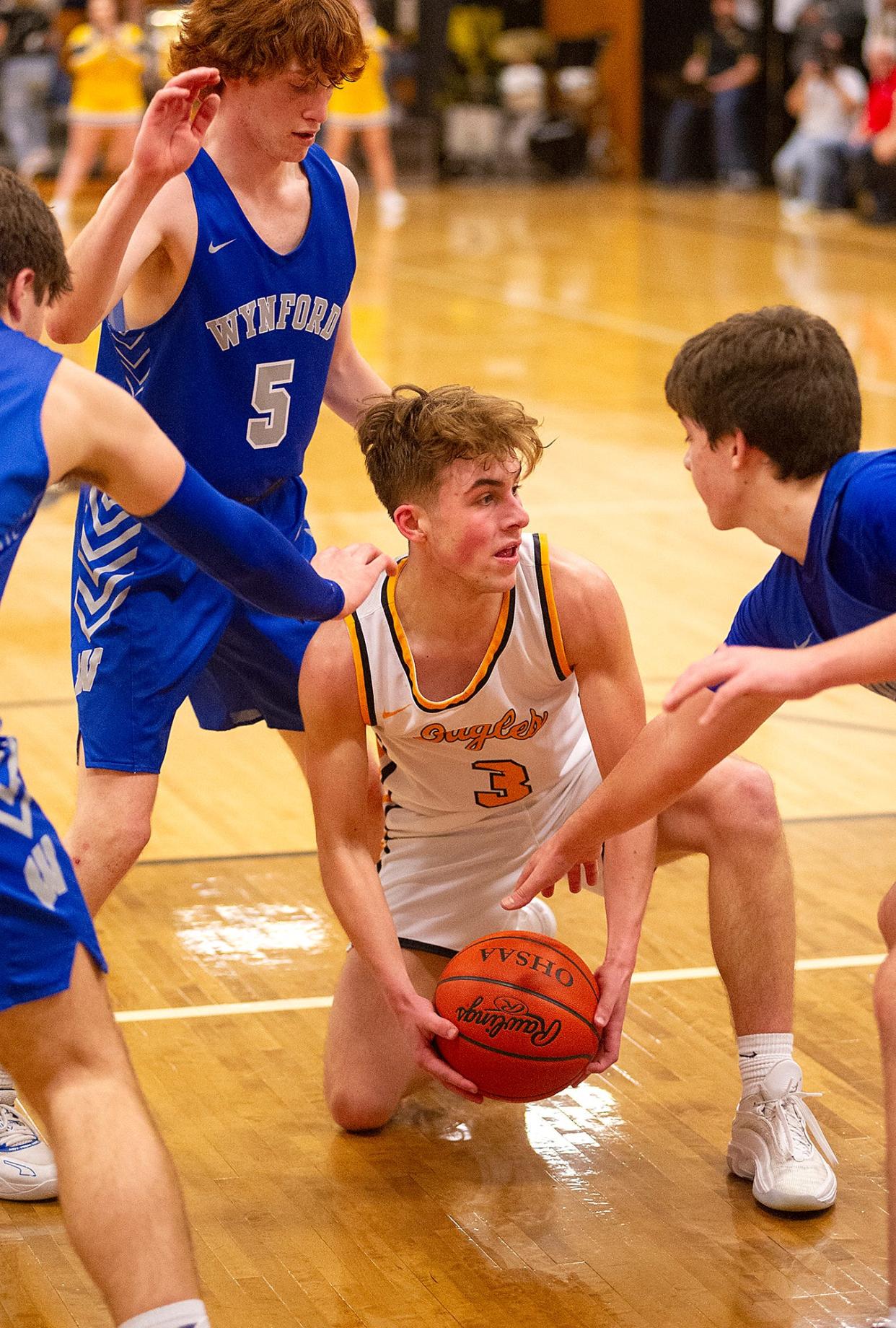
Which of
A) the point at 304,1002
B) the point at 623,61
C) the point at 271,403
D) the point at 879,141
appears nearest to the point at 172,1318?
the point at 304,1002

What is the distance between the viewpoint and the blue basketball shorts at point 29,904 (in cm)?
228

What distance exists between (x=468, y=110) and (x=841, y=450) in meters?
20.4

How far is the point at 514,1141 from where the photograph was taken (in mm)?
3344

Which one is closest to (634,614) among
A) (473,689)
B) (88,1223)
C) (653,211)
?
(473,689)

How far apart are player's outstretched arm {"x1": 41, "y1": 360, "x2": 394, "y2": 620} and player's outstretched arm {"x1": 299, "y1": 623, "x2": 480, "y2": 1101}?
0.86 feet

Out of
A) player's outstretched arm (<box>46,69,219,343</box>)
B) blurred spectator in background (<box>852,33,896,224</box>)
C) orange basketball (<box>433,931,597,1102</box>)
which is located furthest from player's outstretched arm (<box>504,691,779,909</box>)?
blurred spectator in background (<box>852,33,896,224</box>)

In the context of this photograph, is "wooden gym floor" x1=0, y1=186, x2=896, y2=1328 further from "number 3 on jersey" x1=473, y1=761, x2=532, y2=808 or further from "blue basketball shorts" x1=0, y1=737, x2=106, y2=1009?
"blue basketball shorts" x1=0, y1=737, x2=106, y2=1009

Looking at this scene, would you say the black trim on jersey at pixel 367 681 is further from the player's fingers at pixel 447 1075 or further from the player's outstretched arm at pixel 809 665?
the player's outstretched arm at pixel 809 665

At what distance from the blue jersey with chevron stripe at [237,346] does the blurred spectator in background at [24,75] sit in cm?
1739

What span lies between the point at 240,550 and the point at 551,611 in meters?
0.75

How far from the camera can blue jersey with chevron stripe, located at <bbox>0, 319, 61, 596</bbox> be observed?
225cm

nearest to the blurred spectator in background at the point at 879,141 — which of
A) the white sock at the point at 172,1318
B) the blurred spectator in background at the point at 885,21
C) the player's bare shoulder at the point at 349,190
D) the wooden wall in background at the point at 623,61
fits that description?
the blurred spectator in background at the point at 885,21

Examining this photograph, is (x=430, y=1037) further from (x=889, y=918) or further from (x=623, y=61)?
(x=623, y=61)

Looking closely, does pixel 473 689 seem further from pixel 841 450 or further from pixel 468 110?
pixel 468 110
